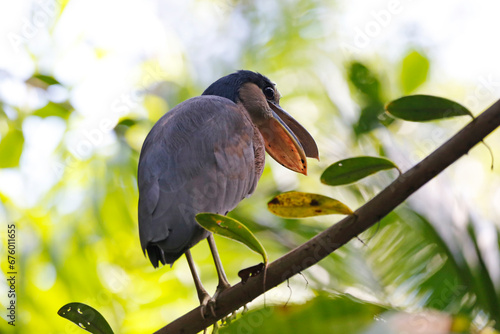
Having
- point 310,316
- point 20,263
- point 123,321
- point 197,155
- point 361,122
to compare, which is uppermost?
point 197,155

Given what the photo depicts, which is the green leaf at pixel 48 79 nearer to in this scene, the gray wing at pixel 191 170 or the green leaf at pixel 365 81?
the gray wing at pixel 191 170

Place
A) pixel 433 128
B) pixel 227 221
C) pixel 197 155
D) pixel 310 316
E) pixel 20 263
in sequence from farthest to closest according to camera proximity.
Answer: pixel 433 128, pixel 20 263, pixel 310 316, pixel 197 155, pixel 227 221

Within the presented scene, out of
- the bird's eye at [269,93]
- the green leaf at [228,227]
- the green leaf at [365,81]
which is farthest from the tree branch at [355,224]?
the green leaf at [365,81]

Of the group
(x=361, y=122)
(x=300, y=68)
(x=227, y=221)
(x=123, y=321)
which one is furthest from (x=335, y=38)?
(x=227, y=221)

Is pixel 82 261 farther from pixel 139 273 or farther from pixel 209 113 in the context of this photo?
pixel 209 113

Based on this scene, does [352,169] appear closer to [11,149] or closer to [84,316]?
[84,316]

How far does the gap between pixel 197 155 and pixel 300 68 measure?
327cm

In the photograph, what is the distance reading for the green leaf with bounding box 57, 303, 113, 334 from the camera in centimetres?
179

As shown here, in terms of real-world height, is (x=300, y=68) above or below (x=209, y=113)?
below

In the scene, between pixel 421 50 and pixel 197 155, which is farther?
pixel 421 50

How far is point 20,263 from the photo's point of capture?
360 centimetres

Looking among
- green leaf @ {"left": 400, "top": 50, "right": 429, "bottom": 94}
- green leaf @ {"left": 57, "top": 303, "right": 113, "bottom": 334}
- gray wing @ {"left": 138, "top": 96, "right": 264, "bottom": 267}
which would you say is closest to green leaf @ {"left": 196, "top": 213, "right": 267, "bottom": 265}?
gray wing @ {"left": 138, "top": 96, "right": 264, "bottom": 267}

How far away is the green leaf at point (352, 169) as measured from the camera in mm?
1608

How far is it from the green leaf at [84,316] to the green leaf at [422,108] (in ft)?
3.94
